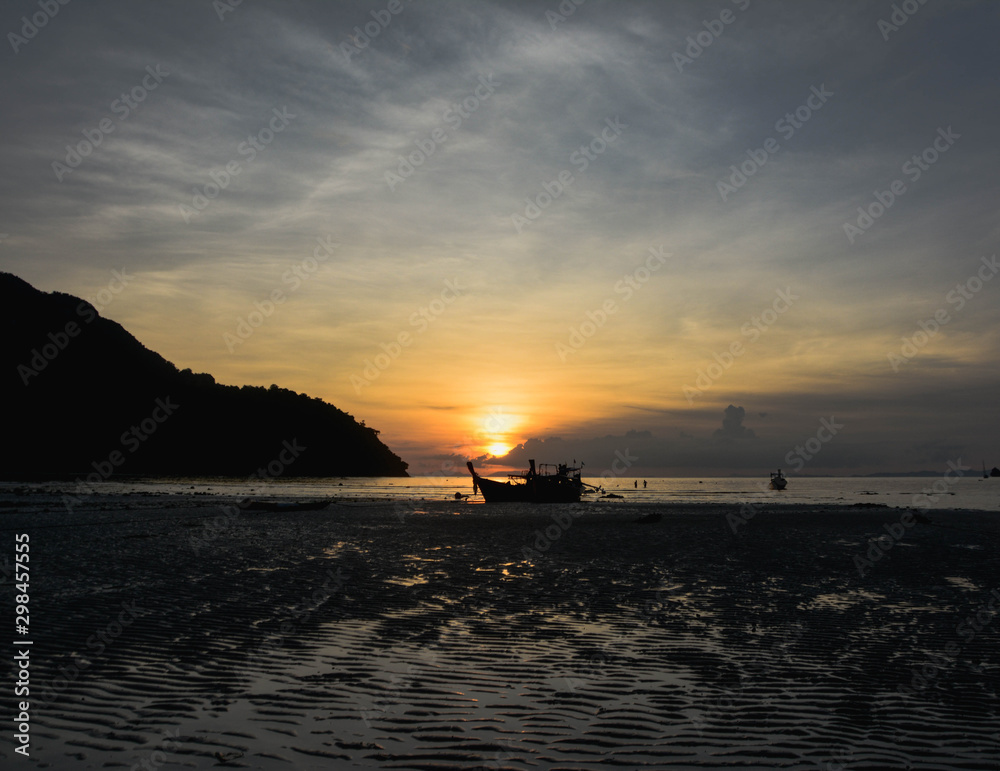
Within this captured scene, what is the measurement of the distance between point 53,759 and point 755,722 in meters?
6.90

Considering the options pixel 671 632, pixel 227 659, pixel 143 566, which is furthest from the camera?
pixel 143 566

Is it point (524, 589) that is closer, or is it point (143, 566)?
point (524, 589)

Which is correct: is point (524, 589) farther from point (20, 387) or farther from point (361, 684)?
point (20, 387)

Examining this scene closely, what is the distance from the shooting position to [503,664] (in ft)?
31.6

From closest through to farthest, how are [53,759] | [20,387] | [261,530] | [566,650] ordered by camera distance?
[53,759]
[566,650]
[261,530]
[20,387]

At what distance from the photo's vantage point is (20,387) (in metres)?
143

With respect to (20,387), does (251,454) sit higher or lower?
lower

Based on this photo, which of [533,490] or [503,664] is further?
[533,490]

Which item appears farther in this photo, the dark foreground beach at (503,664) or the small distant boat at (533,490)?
the small distant boat at (533,490)

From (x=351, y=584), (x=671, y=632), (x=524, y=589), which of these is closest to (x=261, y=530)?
(x=351, y=584)

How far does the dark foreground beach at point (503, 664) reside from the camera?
6.56 metres

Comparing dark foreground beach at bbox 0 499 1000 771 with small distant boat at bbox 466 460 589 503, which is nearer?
dark foreground beach at bbox 0 499 1000 771

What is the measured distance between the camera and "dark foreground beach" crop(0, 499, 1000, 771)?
21.5 ft

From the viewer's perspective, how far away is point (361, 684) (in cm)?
861
